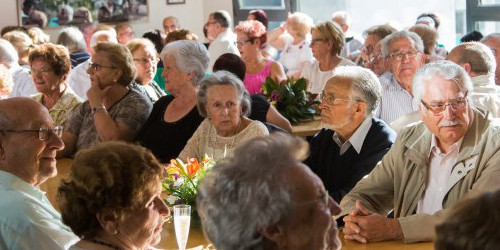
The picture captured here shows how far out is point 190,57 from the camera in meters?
5.57

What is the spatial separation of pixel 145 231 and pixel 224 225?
0.70 metres

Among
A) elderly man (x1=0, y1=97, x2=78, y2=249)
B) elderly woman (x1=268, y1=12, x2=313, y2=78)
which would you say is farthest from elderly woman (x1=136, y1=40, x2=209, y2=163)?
elderly woman (x1=268, y1=12, x2=313, y2=78)

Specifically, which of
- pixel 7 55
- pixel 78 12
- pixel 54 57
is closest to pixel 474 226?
pixel 54 57

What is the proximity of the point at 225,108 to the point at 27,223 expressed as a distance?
1.89 metres

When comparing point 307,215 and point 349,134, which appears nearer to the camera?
point 307,215

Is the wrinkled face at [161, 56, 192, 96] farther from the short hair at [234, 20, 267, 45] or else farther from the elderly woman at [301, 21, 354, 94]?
the short hair at [234, 20, 267, 45]

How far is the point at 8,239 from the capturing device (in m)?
2.95

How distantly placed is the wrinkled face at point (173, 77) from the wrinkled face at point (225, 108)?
697mm

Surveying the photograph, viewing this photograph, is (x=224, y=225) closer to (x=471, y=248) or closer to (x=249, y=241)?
(x=249, y=241)

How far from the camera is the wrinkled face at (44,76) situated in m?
5.81

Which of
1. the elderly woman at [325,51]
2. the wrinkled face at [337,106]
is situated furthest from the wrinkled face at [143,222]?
the elderly woman at [325,51]

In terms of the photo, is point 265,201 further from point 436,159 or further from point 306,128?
point 306,128

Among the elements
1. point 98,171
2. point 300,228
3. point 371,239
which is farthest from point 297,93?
point 300,228

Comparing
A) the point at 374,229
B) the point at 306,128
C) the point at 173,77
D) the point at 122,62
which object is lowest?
the point at 306,128
